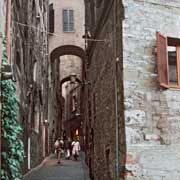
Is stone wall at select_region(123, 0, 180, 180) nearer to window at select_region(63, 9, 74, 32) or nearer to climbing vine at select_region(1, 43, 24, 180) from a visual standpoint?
climbing vine at select_region(1, 43, 24, 180)

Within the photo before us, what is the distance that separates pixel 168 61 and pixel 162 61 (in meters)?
0.46

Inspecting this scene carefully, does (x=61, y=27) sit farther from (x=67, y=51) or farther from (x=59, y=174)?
(x=59, y=174)

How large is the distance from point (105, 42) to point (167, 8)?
247cm

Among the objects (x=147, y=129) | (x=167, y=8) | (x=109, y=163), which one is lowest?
(x=109, y=163)

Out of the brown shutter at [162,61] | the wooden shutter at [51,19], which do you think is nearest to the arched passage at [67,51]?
the wooden shutter at [51,19]

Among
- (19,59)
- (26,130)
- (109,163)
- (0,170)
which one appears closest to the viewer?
(0,170)

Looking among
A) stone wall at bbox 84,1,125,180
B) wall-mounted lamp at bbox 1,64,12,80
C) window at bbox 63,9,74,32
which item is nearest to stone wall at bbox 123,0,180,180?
stone wall at bbox 84,1,125,180

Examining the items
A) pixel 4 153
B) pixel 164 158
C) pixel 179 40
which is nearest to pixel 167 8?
pixel 179 40

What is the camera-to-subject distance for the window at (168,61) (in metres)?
8.59

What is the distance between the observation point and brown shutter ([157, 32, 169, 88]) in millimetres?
8570

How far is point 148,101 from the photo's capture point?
28.3 ft

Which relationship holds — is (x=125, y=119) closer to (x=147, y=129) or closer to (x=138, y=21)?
(x=147, y=129)

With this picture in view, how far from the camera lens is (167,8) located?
9.15 metres

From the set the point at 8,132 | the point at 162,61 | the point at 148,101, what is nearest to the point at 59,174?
the point at 148,101
